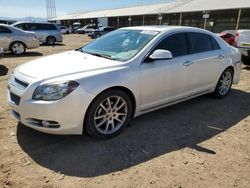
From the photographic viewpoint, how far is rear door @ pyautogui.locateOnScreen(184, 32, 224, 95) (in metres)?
5.02

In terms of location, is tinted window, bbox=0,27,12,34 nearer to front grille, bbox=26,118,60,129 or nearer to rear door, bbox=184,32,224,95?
rear door, bbox=184,32,224,95

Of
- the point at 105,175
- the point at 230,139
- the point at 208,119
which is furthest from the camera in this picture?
the point at 208,119

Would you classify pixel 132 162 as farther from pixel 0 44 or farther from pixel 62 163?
pixel 0 44

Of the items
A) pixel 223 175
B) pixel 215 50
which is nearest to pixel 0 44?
pixel 215 50

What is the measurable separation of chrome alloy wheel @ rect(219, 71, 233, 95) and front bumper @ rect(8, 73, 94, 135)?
11.7 ft

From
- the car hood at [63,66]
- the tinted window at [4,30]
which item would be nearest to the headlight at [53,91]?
the car hood at [63,66]

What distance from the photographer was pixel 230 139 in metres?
4.18

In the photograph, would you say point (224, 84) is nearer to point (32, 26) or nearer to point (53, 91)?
point (53, 91)

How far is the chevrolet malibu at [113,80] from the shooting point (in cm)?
347

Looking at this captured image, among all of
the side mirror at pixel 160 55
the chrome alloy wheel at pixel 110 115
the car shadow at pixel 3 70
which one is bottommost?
the car shadow at pixel 3 70

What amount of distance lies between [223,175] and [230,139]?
1064 millimetres

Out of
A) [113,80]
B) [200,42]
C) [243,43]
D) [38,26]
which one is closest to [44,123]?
[113,80]

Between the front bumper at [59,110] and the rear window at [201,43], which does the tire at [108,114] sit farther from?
the rear window at [201,43]

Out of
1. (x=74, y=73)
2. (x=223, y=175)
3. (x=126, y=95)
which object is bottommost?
(x=223, y=175)
